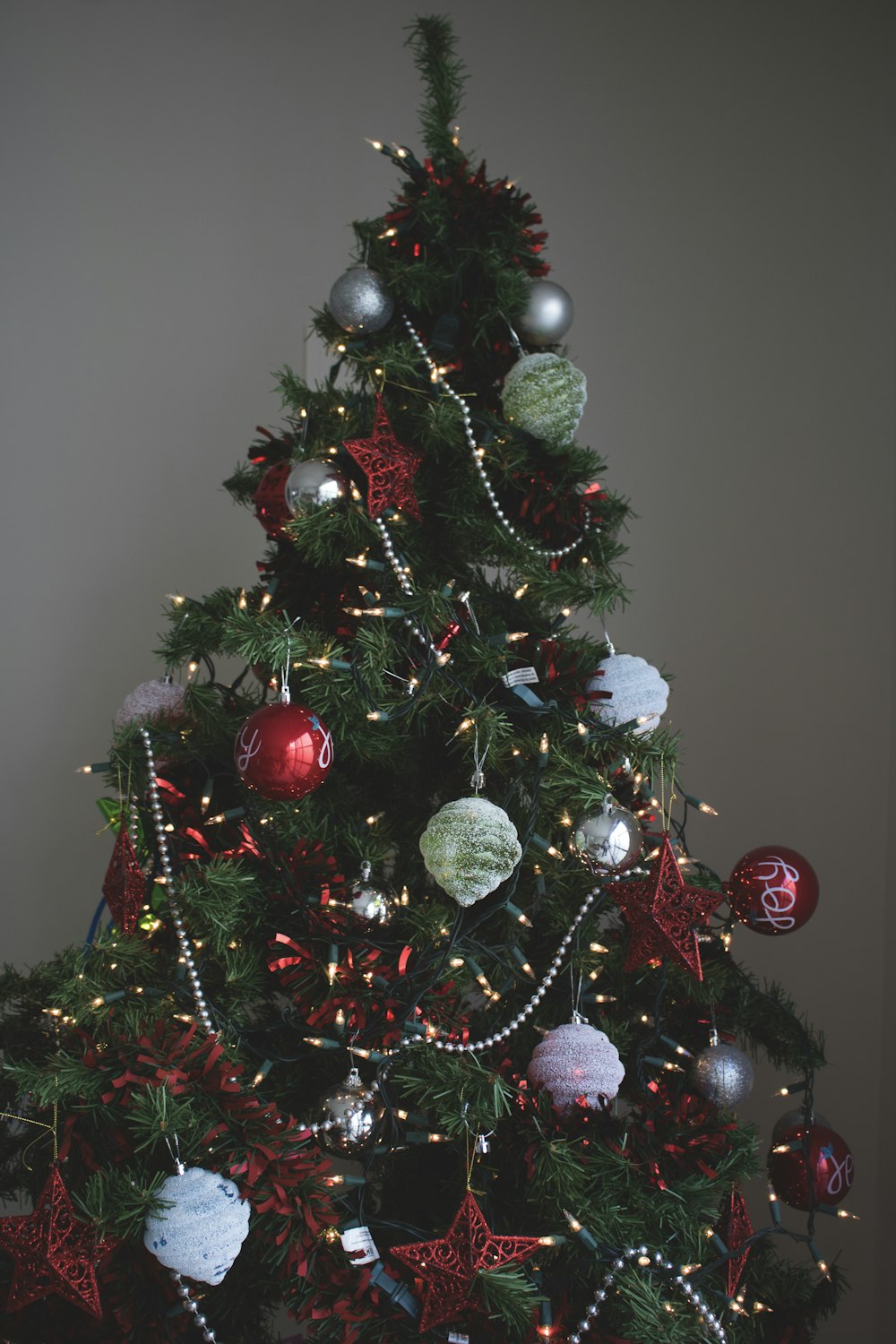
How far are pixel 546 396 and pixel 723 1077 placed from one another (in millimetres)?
654

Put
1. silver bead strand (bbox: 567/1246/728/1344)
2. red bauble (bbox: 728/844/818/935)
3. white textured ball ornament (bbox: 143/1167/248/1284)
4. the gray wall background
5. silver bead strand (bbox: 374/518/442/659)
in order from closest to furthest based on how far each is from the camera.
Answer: white textured ball ornament (bbox: 143/1167/248/1284)
silver bead strand (bbox: 567/1246/728/1344)
silver bead strand (bbox: 374/518/442/659)
red bauble (bbox: 728/844/818/935)
the gray wall background

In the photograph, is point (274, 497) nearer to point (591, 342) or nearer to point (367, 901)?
point (367, 901)

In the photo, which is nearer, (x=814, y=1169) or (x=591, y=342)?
(x=814, y=1169)

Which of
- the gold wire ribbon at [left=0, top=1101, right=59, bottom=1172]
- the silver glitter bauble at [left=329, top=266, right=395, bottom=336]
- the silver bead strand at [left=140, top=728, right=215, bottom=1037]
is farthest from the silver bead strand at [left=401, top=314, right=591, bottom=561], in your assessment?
the gold wire ribbon at [left=0, top=1101, right=59, bottom=1172]

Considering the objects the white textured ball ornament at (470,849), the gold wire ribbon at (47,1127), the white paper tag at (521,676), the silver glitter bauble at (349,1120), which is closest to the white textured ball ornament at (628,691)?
the white paper tag at (521,676)

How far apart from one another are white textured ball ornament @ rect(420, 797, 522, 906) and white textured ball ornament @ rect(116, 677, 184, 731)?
327 mm

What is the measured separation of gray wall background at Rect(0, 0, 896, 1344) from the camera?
1434 millimetres

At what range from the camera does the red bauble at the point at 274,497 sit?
A: 101cm

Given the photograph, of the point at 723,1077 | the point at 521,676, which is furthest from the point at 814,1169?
the point at 521,676

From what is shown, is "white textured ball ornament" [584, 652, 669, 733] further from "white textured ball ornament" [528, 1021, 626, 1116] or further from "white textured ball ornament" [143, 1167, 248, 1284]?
"white textured ball ornament" [143, 1167, 248, 1284]

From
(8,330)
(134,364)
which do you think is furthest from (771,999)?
(8,330)

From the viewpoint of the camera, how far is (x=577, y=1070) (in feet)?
2.64

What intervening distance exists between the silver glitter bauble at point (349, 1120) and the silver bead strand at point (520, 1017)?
0.07m

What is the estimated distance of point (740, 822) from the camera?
1461 mm
